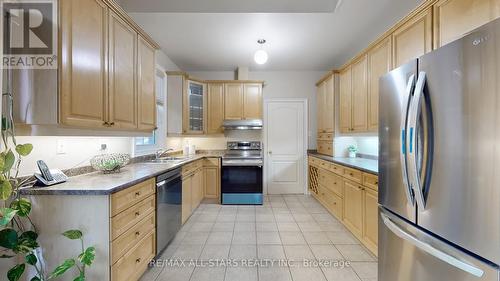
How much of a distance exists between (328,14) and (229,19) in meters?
1.15

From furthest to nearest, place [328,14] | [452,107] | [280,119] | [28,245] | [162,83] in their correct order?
[280,119], [162,83], [328,14], [28,245], [452,107]

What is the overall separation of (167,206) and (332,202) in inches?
92.5

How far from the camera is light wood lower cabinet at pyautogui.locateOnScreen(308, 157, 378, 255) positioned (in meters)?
2.33

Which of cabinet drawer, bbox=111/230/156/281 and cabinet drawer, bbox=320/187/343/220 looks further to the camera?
cabinet drawer, bbox=320/187/343/220

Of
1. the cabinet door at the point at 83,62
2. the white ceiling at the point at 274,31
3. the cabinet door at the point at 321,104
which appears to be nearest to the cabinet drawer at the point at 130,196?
the cabinet door at the point at 83,62

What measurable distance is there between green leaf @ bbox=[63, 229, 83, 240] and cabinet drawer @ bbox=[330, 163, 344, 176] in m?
2.77

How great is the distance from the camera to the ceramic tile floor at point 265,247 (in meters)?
2.08

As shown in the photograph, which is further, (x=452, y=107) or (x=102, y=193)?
(x=102, y=193)

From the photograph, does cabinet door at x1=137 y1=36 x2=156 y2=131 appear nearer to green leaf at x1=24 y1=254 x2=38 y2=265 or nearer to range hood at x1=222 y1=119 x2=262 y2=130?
green leaf at x1=24 y1=254 x2=38 y2=265

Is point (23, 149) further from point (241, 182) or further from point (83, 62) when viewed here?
point (241, 182)

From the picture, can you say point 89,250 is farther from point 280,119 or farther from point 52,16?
point 280,119

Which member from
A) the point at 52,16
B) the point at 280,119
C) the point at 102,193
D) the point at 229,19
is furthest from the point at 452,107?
the point at 280,119

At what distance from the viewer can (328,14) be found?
8.89 feet

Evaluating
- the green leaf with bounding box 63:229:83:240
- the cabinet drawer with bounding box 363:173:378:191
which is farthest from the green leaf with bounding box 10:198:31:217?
the cabinet drawer with bounding box 363:173:378:191
